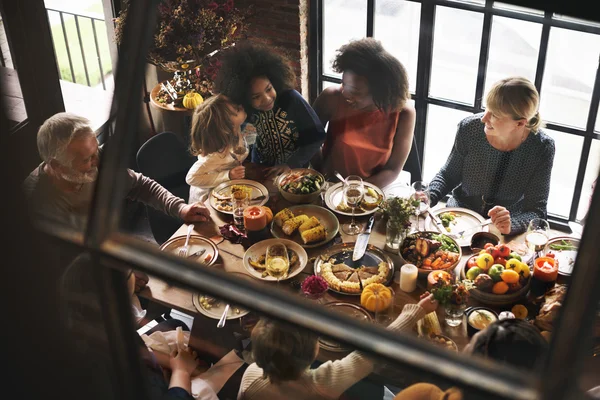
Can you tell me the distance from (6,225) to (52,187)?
150 millimetres

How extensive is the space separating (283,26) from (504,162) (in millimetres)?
1578

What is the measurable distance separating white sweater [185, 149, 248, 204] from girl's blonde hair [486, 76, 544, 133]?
902mm

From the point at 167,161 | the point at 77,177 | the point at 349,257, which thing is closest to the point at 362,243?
the point at 349,257

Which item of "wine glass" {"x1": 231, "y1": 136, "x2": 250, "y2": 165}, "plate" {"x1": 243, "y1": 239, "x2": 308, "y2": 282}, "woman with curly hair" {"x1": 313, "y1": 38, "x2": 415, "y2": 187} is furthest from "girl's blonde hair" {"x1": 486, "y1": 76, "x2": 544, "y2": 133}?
"wine glass" {"x1": 231, "y1": 136, "x2": 250, "y2": 165}

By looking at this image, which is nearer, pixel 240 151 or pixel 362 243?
pixel 362 243

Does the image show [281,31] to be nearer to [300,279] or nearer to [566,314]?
[300,279]

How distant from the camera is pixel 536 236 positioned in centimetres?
177

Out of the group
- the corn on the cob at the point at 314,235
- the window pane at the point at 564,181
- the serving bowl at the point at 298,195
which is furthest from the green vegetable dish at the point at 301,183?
the window pane at the point at 564,181

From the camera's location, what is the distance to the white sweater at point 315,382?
67 cm

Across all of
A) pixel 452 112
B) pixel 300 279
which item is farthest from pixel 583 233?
pixel 452 112

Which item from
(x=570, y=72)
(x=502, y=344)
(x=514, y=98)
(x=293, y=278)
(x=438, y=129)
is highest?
(x=502, y=344)

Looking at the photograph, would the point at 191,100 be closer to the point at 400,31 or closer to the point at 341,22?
the point at 341,22

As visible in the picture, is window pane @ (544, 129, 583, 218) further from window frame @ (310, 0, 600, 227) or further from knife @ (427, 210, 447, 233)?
knife @ (427, 210, 447, 233)

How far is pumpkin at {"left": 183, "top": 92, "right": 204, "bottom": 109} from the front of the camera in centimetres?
279
